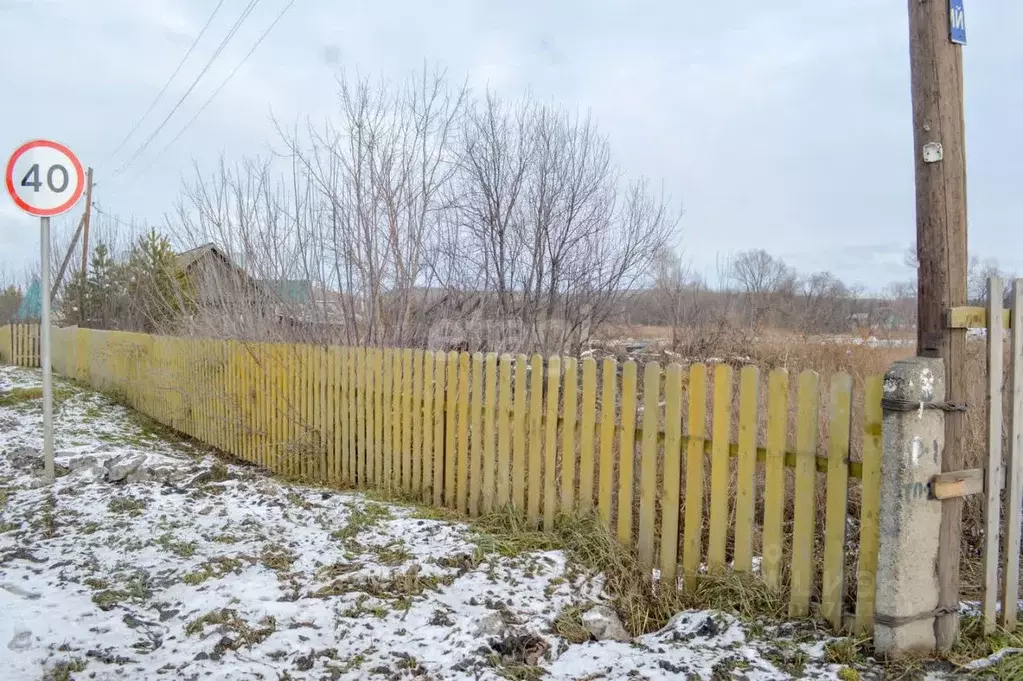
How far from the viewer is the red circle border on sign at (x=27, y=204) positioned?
550 centimetres

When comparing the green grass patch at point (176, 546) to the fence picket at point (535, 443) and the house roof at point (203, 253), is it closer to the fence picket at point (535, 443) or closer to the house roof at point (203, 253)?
the fence picket at point (535, 443)

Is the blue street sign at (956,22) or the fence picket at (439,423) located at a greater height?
the blue street sign at (956,22)

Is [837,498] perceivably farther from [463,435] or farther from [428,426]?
[428,426]

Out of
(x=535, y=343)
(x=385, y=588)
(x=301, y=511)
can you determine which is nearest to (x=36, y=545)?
(x=301, y=511)

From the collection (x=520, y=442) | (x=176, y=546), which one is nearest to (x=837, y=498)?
(x=520, y=442)

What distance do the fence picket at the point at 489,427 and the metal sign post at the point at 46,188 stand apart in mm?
3772

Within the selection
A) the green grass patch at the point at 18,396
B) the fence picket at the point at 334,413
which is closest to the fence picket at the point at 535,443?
the fence picket at the point at 334,413

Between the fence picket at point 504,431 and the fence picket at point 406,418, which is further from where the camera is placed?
the fence picket at point 406,418

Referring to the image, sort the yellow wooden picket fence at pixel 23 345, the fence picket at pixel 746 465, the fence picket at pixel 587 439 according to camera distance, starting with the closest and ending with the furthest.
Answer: the fence picket at pixel 746 465, the fence picket at pixel 587 439, the yellow wooden picket fence at pixel 23 345

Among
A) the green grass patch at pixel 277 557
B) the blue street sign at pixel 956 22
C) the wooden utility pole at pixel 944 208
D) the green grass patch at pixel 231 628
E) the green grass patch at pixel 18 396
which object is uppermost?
the blue street sign at pixel 956 22

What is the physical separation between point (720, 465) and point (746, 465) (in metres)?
0.14

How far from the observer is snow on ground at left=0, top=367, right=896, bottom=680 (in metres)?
2.92

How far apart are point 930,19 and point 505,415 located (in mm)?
3327

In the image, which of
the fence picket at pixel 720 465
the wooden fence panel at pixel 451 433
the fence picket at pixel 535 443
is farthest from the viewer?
the wooden fence panel at pixel 451 433
